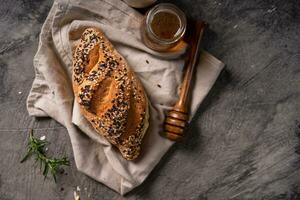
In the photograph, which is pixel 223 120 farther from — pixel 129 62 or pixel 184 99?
pixel 129 62

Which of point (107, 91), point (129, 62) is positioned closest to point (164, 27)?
point (129, 62)

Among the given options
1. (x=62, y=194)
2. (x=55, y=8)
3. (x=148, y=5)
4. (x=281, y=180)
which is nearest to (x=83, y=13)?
(x=55, y=8)

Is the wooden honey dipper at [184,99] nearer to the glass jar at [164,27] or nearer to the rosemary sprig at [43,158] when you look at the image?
the glass jar at [164,27]

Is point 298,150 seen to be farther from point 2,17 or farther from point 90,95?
point 2,17

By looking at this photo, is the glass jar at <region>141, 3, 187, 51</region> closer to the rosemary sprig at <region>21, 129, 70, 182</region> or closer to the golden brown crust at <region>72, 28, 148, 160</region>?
the golden brown crust at <region>72, 28, 148, 160</region>

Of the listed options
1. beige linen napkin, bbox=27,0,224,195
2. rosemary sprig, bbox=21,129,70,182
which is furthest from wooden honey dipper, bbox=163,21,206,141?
rosemary sprig, bbox=21,129,70,182

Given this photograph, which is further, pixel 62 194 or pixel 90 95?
pixel 62 194

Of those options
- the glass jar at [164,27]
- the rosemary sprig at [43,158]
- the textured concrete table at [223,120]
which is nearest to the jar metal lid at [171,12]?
the glass jar at [164,27]
